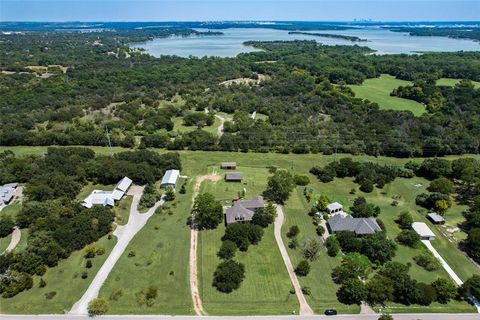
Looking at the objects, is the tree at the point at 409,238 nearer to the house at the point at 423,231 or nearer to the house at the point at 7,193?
the house at the point at 423,231

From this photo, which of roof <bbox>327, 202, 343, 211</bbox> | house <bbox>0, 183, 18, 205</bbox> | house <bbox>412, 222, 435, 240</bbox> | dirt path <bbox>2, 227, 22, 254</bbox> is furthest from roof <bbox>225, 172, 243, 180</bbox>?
house <bbox>0, 183, 18, 205</bbox>

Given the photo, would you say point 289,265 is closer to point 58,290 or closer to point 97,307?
point 97,307

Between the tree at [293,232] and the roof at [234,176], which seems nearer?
the tree at [293,232]

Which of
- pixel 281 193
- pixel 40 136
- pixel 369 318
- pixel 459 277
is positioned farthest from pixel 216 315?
pixel 40 136

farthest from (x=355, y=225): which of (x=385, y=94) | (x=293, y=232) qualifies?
(x=385, y=94)

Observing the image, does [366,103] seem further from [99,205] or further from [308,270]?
[99,205]

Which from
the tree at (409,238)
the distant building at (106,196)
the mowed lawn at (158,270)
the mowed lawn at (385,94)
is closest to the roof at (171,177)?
the distant building at (106,196)

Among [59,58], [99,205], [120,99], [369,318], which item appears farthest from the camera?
[59,58]

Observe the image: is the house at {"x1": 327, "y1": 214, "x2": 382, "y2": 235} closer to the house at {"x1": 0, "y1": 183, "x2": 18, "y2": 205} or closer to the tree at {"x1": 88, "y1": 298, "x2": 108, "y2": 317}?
the tree at {"x1": 88, "y1": 298, "x2": 108, "y2": 317}
